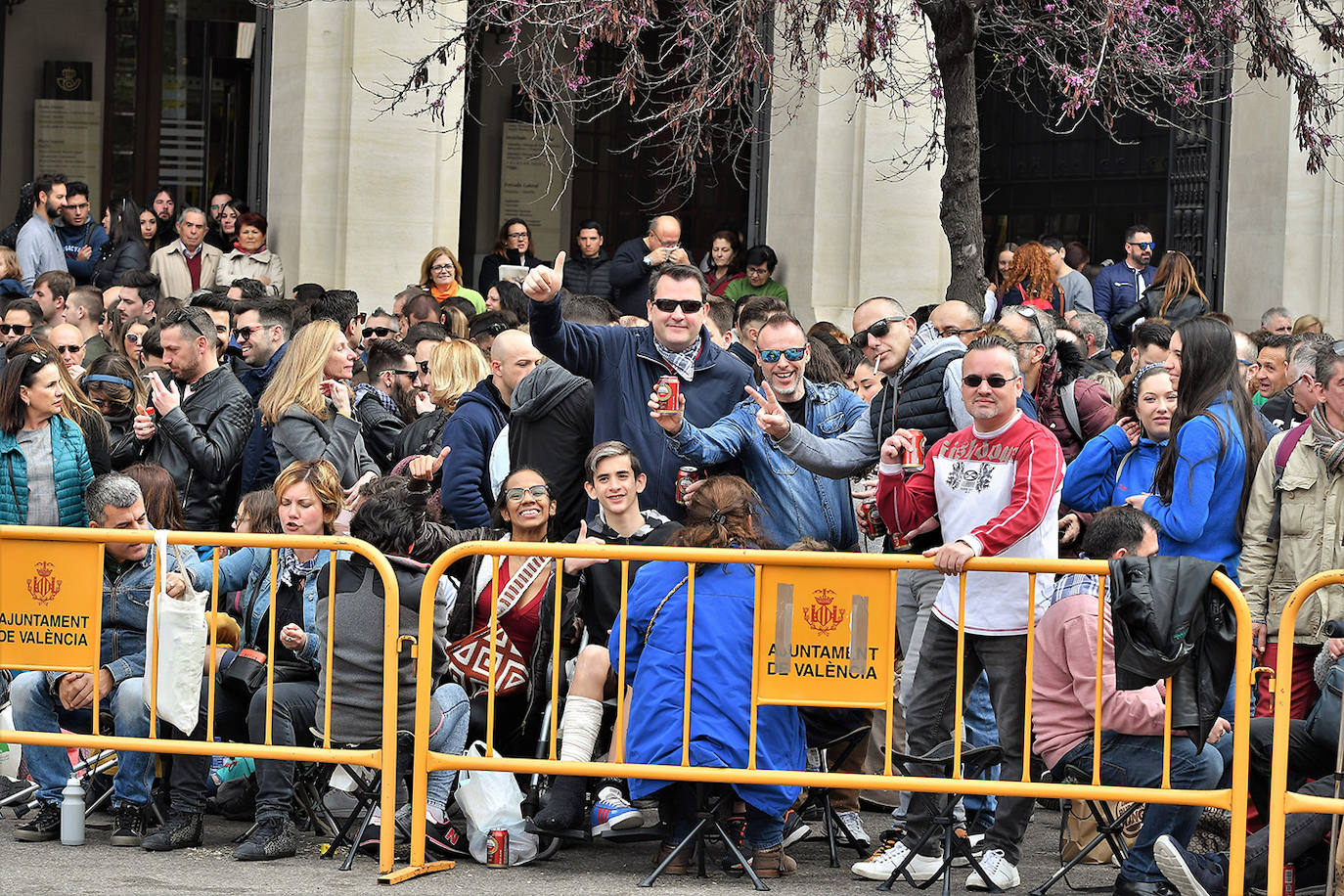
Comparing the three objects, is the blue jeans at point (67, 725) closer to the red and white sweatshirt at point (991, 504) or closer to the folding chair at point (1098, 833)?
the red and white sweatshirt at point (991, 504)

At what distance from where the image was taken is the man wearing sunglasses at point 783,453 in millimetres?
7617

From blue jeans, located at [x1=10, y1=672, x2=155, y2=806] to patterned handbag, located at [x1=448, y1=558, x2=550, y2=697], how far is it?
4.11 ft

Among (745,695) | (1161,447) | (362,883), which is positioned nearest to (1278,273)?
(1161,447)

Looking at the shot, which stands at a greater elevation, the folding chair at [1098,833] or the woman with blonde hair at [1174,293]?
the woman with blonde hair at [1174,293]

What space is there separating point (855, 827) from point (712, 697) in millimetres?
1205

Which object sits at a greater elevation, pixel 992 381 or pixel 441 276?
pixel 441 276

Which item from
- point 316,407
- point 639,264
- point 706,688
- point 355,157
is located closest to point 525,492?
point 706,688

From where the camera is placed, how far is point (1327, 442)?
24.2 feet

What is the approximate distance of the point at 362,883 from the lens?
22.0 feet

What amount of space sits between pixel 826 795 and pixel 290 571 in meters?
2.39

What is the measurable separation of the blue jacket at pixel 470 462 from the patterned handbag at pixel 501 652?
110cm

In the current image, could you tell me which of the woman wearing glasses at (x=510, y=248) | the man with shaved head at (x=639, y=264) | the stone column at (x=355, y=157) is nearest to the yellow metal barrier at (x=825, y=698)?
the man with shaved head at (x=639, y=264)

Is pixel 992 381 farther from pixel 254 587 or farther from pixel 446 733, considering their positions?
pixel 254 587

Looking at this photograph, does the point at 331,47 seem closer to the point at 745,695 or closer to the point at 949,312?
the point at 949,312
